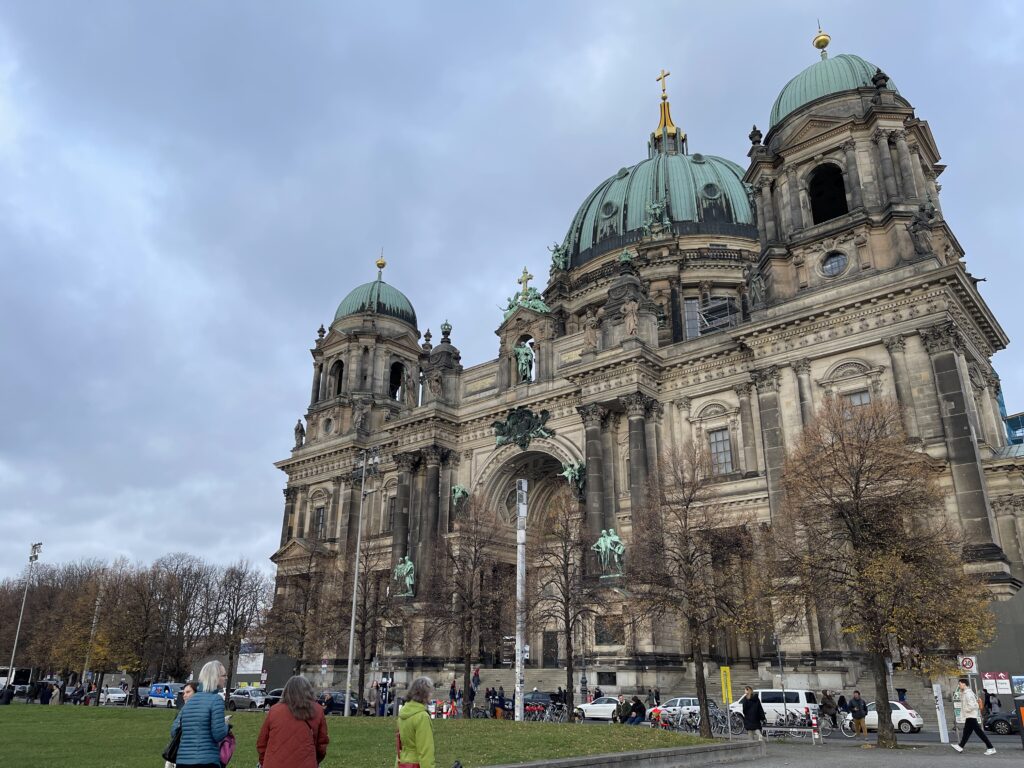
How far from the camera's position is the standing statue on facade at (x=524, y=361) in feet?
165

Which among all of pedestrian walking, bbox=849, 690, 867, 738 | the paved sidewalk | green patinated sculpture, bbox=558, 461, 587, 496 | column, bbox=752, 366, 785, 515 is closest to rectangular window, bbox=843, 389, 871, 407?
column, bbox=752, 366, 785, 515

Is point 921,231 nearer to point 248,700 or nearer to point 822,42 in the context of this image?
point 822,42

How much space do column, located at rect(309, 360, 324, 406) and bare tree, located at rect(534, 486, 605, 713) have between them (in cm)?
2833

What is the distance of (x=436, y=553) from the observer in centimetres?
4362

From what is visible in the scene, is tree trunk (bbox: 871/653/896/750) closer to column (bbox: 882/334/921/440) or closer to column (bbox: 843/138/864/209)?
column (bbox: 882/334/921/440)

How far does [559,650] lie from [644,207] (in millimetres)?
34351

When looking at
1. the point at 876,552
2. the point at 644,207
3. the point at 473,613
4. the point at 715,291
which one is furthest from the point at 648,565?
the point at 644,207

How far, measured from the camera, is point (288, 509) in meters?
61.1

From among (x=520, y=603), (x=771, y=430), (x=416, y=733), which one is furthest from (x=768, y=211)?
(x=416, y=733)

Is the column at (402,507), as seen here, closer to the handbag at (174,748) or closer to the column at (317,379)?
the column at (317,379)

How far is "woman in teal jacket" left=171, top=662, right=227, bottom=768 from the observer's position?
689 cm

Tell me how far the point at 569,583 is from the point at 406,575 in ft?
55.2

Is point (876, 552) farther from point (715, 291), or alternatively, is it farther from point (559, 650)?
point (715, 291)

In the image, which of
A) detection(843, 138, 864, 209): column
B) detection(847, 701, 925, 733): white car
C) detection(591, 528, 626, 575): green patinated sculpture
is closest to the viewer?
detection(847, 701, 925, 733): white car
